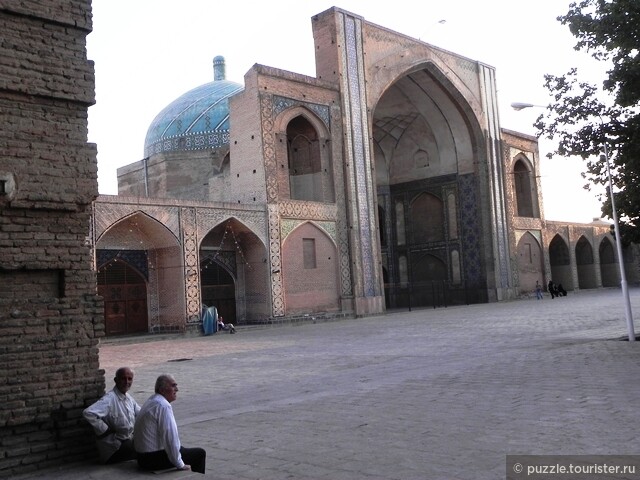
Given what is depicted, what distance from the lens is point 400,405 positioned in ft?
19.0

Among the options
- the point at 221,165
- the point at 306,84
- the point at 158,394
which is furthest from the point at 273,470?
the point at 221,165

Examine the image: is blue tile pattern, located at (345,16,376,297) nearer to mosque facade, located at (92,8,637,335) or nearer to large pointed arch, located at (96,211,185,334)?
mosque facade, located at (92,8,637,335)

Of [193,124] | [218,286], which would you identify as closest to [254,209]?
[218,286]

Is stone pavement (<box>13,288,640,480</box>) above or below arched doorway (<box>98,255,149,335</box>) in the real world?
below

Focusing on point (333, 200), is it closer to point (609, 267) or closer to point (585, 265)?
point (585, 265)

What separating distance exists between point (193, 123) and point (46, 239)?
25336 mm

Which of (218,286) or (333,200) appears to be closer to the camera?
(218,286)

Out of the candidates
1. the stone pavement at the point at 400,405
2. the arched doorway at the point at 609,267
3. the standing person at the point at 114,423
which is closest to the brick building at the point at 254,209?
the arched doorway at the point at 609,267

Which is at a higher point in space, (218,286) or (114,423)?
(218,286)

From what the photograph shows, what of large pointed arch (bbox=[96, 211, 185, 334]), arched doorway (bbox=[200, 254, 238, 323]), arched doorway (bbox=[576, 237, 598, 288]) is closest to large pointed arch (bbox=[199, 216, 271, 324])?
arched doorway (bbox=[200, 254, 238, 323])

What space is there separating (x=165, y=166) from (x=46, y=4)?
23.6 metres

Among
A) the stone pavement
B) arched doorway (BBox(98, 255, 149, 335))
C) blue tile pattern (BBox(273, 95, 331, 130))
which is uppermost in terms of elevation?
blue tile pattern (BBox(273, 95, 331, 130))

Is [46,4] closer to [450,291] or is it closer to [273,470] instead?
[273,470]

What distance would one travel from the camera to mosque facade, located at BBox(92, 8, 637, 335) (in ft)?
59.6
